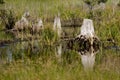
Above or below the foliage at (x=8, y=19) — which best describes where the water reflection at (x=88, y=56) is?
below

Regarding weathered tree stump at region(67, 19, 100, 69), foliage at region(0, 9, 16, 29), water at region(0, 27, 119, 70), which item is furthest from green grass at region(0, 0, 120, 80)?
weathered tree stump at region(67, 19, 100, 69)

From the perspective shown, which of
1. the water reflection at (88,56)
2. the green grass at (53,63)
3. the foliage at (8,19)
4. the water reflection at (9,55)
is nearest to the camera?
the green grass at (53,63)

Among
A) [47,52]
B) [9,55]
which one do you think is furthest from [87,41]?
[9,55]

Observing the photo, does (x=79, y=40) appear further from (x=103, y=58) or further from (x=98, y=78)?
(x=98, y=78)

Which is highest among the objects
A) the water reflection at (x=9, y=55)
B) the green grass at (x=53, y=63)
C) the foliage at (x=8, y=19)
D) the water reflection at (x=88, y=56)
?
the foliage at (x=8, y=19)

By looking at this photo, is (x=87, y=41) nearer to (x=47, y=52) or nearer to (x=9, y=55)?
(x=47, y=52)

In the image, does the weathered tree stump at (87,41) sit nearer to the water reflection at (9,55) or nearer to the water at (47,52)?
the water at (47,52)

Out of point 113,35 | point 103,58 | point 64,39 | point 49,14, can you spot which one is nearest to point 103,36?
point 113,35

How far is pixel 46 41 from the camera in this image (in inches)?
786

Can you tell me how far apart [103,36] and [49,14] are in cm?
1281

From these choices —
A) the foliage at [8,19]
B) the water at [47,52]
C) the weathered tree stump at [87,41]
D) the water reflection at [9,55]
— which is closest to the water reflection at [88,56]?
Answer: the water at [47,52]

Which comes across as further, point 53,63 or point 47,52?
point 47,52

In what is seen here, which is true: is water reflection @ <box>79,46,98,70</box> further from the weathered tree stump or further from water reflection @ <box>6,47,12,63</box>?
water reflection @ <box>6,47,12,63</box>

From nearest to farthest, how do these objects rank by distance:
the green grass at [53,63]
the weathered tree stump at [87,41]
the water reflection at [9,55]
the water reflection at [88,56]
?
the green grass at [53,63], the water reflection at [88,56], the water reflection at [9,55], the weathered tree stump at [87,41]
